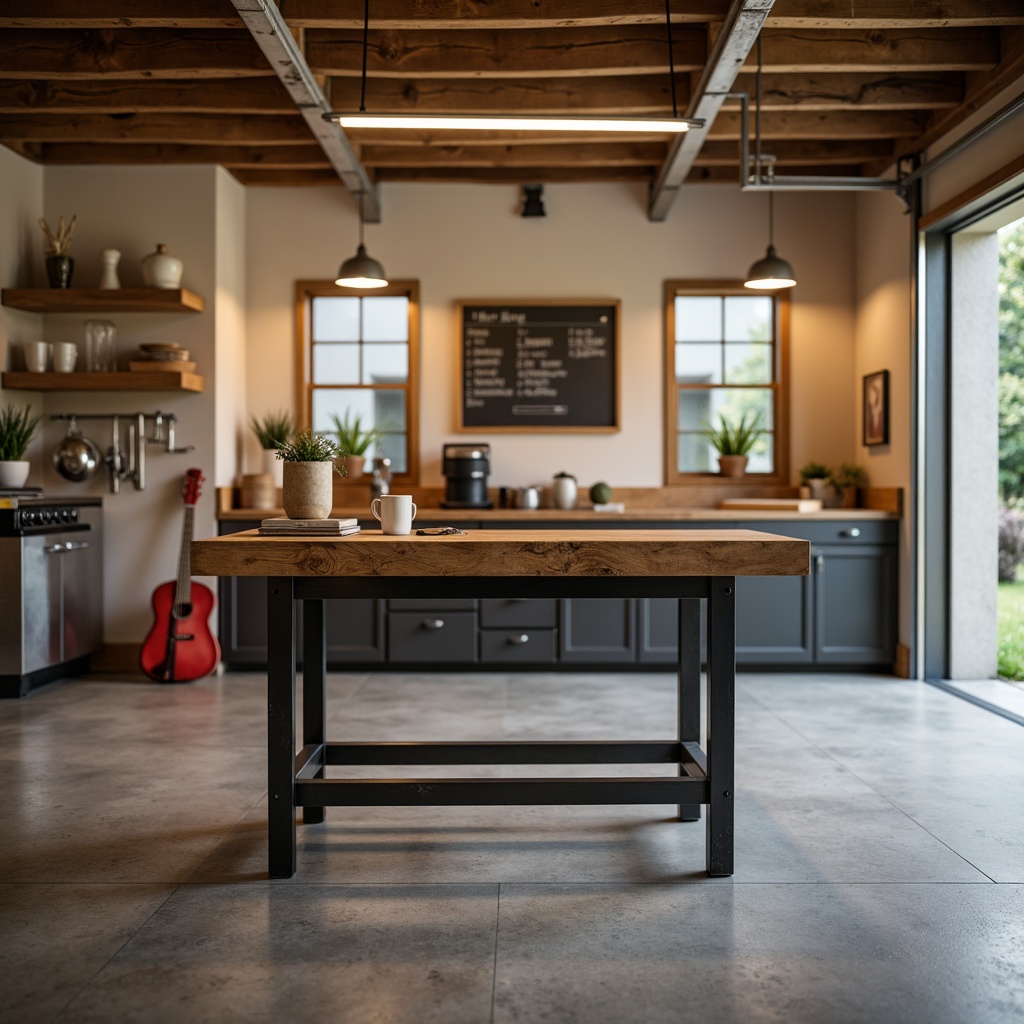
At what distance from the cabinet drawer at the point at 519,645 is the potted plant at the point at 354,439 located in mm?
1354

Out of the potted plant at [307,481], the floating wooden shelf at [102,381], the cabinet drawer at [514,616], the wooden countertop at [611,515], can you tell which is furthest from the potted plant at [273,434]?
the potted plant at [307,481]

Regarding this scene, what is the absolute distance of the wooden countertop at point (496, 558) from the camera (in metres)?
2.62

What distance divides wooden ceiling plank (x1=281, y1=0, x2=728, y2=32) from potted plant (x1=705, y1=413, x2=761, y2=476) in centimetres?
278

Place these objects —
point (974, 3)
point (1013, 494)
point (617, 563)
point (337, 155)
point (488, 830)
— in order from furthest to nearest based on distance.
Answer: point (1013, 494)
point (337, 155)
point (974, 3)
point (488, 830)
point (617, 563)

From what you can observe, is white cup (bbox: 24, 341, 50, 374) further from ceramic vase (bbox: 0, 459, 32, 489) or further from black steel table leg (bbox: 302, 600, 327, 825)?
black steel table leg (bbox: 302, 600, 327, 825)

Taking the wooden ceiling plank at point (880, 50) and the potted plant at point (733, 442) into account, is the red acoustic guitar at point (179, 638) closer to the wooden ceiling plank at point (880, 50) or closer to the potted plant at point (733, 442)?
the potted plant at point (733, 442)

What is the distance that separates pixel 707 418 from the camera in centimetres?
641

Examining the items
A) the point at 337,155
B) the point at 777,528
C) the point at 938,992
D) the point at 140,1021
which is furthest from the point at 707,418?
the point at 140,1021

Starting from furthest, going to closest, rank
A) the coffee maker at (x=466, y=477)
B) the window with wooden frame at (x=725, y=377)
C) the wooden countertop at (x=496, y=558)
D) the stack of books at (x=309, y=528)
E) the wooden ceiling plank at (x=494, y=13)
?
1. the window with wooden frame at (x=725, y=377)
2. the coffee maker at (x=466, y=477)
3. the wooden ceiling plank at (x=494, y=13)
4. the stack of books at (x=309, y=528)
5. the wooden countertop at (x=496, y=558)

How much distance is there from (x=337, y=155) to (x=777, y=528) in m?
3.13

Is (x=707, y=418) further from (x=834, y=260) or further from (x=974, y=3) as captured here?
(x=974, y=3)

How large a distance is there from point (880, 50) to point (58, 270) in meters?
4.34

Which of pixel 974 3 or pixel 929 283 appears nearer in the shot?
pixel 974 3

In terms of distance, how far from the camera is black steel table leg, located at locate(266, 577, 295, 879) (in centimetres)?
270
